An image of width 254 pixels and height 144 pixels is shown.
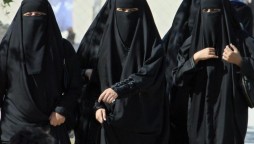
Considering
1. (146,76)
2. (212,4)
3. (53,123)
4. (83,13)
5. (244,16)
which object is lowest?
(83,13)

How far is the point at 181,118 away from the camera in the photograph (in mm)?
5566

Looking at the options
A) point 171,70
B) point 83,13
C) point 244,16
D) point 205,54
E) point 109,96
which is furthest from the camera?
point 83,13

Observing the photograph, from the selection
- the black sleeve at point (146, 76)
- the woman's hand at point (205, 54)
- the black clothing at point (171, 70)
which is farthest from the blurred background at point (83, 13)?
the woman's hand at point (205, 54)

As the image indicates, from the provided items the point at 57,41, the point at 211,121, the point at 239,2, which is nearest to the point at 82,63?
the point at 57,41

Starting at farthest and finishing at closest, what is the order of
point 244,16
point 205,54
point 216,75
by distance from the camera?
point 244,16 → point 216,75 → point 205,54

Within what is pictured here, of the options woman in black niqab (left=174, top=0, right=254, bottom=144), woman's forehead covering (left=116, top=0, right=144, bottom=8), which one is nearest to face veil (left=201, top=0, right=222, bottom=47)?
woman in black niqab (left=174, top=0, right=254, bottom=144)

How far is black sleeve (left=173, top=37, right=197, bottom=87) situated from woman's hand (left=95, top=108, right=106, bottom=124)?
68cm

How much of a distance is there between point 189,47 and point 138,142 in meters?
0.87

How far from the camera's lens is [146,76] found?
502cm

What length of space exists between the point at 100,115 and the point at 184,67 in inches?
30.7

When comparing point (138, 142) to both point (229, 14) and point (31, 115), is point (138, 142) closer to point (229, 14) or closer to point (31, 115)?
point (31, 115)

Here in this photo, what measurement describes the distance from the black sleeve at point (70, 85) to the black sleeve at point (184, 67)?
2.61 feet

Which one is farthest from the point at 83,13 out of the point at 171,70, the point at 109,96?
the point at 109,96

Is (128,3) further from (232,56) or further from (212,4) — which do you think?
(232,56)
